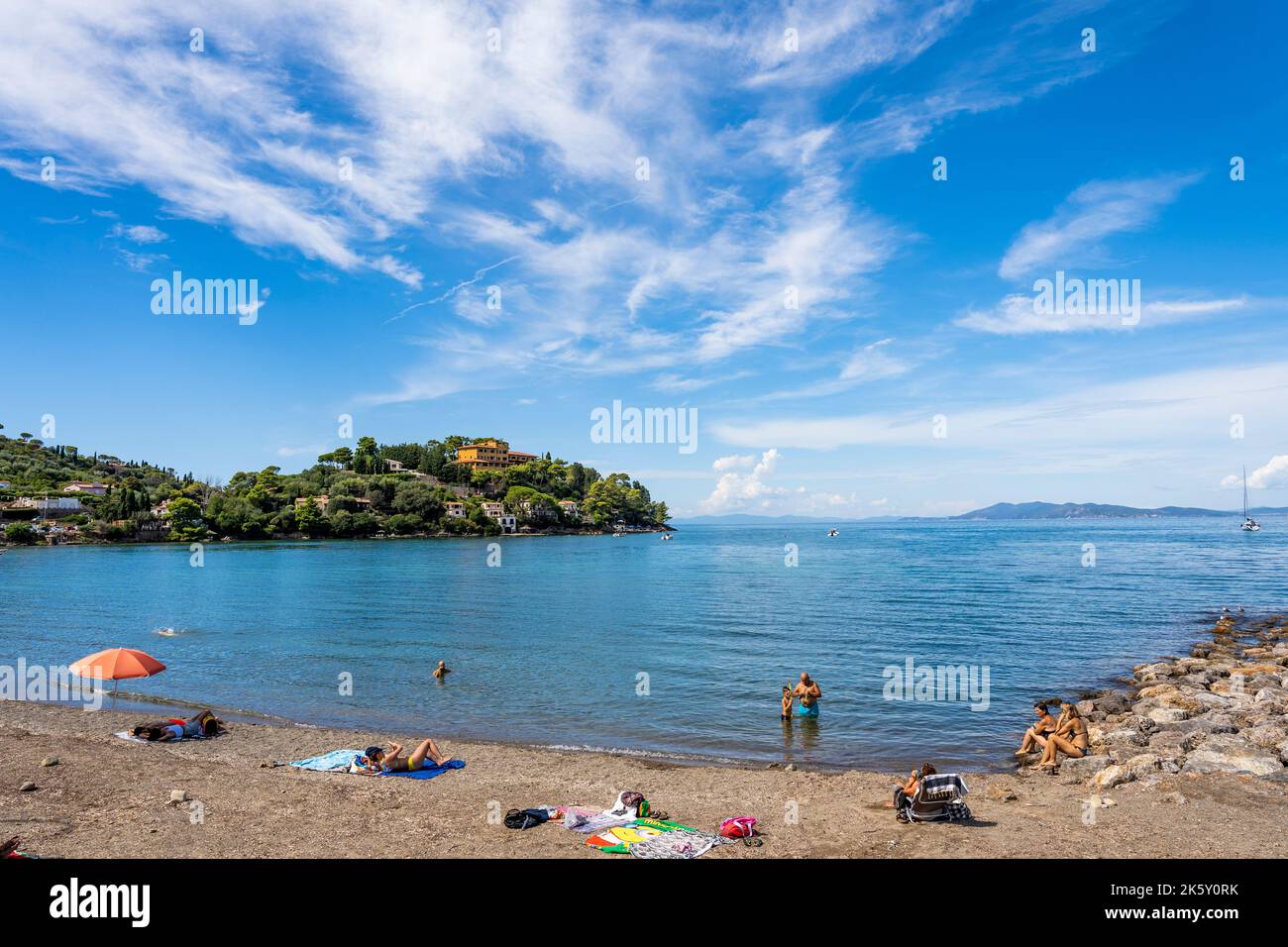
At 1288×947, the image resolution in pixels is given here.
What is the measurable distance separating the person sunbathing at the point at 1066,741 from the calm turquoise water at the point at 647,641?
6.10ft

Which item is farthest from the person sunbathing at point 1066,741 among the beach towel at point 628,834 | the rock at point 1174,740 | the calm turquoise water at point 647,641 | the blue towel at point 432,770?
the blue towel at point 432,770

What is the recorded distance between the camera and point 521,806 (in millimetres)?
13820

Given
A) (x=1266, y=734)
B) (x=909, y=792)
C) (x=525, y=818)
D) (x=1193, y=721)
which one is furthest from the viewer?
(x=1193, y=721)

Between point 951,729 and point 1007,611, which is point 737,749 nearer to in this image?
point 951,729

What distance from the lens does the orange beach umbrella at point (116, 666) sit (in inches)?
824

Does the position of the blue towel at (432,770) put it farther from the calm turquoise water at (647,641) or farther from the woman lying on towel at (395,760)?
the calm turquoise water at (647,641)

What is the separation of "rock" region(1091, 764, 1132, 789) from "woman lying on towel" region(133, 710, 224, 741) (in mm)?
22167

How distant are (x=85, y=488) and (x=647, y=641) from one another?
20904 centimetres

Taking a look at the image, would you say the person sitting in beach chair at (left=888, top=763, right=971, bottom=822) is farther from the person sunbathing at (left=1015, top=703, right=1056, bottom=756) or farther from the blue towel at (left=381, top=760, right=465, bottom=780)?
the blue towel at (left=381, top=760, right=465, bottom=780)

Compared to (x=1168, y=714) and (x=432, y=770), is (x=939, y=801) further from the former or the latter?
(x=1168, y=714)

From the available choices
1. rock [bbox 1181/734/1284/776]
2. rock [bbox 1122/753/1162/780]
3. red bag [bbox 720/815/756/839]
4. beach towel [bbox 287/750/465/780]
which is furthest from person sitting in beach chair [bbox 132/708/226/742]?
rock [bbox 1181/734/1284/776]

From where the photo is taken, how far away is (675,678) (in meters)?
27.9

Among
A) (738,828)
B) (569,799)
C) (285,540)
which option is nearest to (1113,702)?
(738,828)

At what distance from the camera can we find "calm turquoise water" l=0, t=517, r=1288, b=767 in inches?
858
